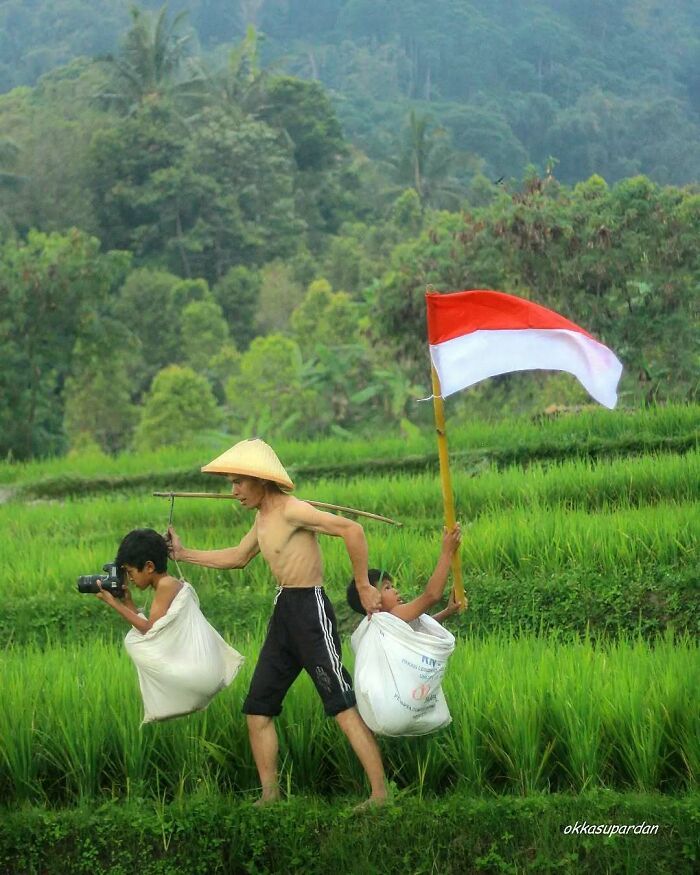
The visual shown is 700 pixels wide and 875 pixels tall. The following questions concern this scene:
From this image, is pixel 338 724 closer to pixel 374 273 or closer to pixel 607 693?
pixel 607 693

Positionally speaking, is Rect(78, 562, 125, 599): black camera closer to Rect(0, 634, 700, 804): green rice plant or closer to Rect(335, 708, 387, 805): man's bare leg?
Rect(0, 634, 700, 804): green rice plant

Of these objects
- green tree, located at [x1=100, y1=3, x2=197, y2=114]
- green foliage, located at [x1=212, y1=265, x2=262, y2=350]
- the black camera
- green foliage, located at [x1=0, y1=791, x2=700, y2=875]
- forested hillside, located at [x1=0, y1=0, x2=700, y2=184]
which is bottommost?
green foliage, located at [x1=0, y1=791, x2=700, y2=875]

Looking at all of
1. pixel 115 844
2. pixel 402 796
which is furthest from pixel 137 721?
pixel 402 796

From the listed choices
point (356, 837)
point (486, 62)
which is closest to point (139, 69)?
point (486, 62)

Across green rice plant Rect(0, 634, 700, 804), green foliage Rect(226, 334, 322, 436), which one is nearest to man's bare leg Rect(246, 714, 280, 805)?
green rice plant Rect(0, 634, 700, 804)

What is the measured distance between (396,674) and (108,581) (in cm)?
109

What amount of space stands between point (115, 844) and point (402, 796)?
40.5 inches

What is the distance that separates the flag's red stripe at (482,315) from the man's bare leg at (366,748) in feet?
4.58

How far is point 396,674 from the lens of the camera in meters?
5.14

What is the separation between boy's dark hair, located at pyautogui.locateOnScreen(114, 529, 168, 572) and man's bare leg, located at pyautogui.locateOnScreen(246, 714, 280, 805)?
662mm

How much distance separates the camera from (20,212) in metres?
40.0

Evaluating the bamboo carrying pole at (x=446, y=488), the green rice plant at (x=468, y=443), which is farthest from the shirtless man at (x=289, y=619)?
the green rice plant at (x=468, y=443)

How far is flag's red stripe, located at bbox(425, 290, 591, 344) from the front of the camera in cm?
561

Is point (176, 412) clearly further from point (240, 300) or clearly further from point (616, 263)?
point (240, 300)
